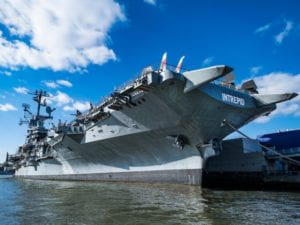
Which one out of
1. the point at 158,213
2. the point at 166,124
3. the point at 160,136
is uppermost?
the point at 166,124

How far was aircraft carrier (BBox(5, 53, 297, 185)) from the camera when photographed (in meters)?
14.2

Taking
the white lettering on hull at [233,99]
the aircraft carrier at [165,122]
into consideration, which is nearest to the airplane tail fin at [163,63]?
the aircraft carrier at [165,122]

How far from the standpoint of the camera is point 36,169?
3609cm

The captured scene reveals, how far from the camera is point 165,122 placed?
1602 cm

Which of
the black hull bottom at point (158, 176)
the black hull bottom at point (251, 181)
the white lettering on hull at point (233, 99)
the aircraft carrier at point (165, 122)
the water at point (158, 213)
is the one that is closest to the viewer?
the water at point (158, 213)

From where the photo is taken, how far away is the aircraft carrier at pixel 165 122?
14.2 m

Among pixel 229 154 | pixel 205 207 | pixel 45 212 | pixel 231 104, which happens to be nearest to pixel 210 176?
pixel 229 154

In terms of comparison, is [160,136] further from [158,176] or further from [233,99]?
[233,99]

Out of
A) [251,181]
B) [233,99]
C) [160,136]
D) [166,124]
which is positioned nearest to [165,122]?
[166,124]

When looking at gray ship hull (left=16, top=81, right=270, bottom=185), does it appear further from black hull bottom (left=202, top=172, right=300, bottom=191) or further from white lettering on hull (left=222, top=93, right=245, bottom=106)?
black hull bottom (left=202, top=172, right=300, bottom=191)

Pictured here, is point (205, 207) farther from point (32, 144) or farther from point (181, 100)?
point (32, 144)

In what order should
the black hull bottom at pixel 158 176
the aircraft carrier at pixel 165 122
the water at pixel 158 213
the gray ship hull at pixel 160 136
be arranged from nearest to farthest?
the water at pixel 158 213, the aircraft carrier at pixel 165 122, the gray ship hull at pixel 160 136, the black hull bottom at pixel 158 176

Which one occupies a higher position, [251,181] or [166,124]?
[166,124]

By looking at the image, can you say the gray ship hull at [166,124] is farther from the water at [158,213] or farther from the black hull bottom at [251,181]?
the water at [158,213]
